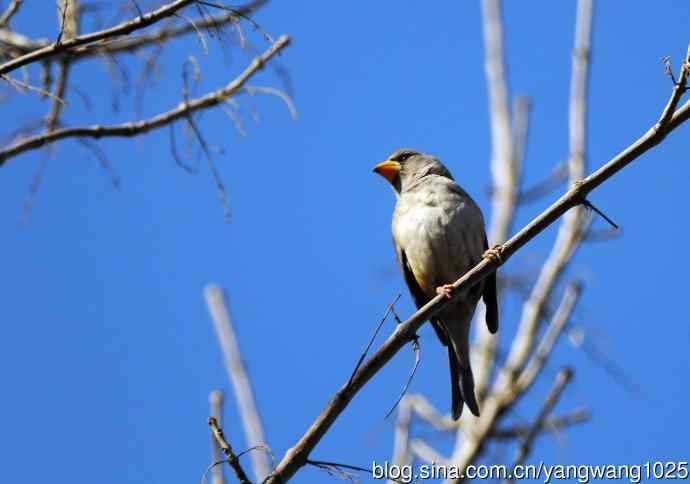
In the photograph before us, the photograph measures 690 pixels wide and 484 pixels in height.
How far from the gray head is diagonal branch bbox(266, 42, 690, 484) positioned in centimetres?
300

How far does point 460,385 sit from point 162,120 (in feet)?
8.63

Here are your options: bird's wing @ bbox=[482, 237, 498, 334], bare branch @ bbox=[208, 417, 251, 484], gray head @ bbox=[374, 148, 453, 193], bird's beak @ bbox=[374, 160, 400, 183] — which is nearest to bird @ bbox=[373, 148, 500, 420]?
bird's wing @ bbox=[482, 237, 498, 334]

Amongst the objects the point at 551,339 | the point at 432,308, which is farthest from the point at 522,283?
the point at 432,308

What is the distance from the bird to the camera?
6121 millimetres

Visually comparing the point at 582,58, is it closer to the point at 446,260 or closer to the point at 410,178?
the point at 410,178

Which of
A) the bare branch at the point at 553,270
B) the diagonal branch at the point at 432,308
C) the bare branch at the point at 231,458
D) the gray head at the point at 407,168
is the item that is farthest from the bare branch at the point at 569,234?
the bare branch at the point at 231,458

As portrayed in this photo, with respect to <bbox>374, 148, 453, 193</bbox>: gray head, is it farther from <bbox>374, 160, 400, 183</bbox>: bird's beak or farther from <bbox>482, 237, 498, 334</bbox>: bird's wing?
<bbox>482, 237, 498, 334</bbox>: bird's wing

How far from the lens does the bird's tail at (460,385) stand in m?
5.75

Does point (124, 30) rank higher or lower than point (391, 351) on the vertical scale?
higher

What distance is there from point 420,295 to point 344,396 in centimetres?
318

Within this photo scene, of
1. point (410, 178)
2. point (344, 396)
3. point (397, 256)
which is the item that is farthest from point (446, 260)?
point (344, 396)

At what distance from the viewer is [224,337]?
591 centimetres

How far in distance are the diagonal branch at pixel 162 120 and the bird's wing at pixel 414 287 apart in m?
2.23

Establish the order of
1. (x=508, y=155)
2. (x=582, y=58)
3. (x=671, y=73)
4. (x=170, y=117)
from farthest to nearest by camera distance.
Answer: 1. (x=508, y=155)
2. (x=582, y=58)
3. (x=170, y=117)
4. (x=671, y=73)
